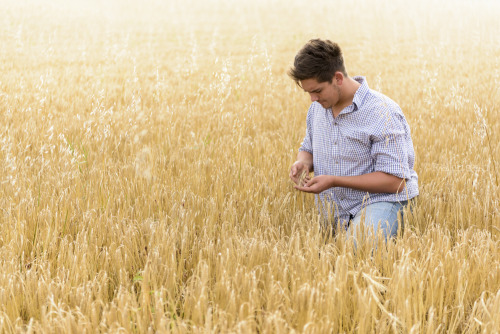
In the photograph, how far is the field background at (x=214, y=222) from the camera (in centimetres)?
172

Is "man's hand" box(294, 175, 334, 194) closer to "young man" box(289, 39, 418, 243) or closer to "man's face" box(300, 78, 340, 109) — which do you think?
"young man" box(289, 39, 418, 243)

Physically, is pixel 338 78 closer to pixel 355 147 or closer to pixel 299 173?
pixel 355 147

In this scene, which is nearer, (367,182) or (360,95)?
(367,182)

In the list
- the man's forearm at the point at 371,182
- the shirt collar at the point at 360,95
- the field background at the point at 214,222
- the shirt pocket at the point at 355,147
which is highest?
the shirt collar at the point at 360,95

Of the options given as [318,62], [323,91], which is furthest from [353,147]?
[318,62]

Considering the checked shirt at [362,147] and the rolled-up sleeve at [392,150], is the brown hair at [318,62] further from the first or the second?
the rolled-up sleeve at [392,150]

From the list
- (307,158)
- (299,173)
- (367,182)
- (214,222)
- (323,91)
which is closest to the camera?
(214,222)

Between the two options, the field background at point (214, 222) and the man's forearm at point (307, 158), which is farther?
the man's forearm at point (307, 158)

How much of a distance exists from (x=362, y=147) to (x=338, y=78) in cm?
41

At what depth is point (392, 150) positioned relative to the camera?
108 inches

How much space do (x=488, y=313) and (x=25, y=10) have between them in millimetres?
17734

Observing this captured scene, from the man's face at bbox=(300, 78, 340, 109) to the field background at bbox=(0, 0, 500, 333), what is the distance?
0.60 m

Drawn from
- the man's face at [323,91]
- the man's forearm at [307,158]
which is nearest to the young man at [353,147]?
the man's face at [323,91]

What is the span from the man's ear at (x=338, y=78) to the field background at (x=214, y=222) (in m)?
0.72
